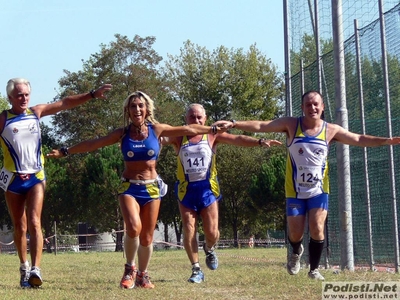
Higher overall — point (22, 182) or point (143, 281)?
point (22, 182)

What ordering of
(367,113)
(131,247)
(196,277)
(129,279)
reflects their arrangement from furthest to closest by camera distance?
1. (367,113)
2. (196,277)
3. (131,247)
4. (129,279)

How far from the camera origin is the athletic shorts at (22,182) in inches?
385

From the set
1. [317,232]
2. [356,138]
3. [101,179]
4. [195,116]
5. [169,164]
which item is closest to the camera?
[317,232]

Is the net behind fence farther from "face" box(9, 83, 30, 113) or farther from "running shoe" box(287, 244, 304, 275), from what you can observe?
"face" box(9, 83, 30, 113)

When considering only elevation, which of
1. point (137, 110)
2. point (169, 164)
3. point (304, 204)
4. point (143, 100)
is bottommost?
point (304, 204)

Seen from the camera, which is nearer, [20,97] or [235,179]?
[20,97]

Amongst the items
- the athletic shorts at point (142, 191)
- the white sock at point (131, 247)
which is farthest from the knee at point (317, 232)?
the white sock at point (131, 247)

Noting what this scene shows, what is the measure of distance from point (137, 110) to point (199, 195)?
158 centimetres

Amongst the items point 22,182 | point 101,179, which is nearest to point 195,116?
point 22,182

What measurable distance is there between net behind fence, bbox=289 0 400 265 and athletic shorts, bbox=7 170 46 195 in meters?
5.59

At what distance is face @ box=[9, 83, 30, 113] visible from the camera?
977cm

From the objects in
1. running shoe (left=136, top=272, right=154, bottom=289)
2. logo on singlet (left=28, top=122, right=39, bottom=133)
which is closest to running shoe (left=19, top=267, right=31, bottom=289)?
running shoe (left=136, top=272, right=154, bottom=289)

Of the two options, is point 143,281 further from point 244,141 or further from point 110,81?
point 110,81

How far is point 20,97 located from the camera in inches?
385
